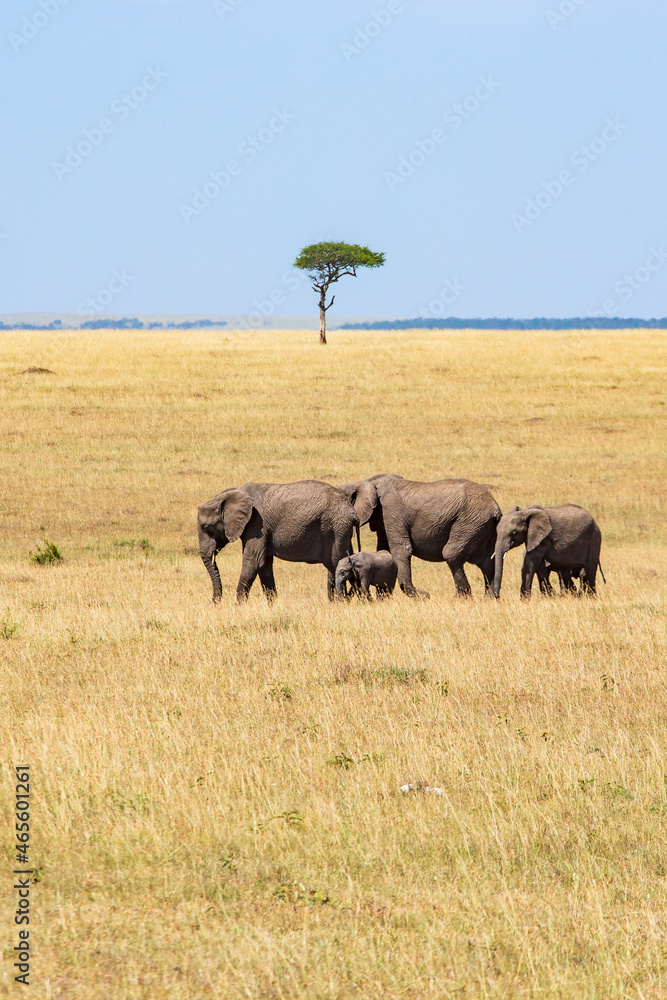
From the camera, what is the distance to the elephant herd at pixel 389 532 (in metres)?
17.0

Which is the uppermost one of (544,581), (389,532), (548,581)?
(389,532)

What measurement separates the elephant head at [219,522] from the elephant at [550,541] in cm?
436

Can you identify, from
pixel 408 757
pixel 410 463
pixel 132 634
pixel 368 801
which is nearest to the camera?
pixel 368 801

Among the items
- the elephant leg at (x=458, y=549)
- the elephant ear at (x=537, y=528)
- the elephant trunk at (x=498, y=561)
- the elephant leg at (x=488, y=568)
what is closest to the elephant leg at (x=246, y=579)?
the elephant leg at (x=458, y=549)

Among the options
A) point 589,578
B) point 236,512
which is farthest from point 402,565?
point 589,578

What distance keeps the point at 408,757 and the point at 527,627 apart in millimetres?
5312

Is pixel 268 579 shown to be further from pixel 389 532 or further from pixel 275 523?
pixel 389 532

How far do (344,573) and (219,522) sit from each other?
2.25 m

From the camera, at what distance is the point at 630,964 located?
15.7 feet

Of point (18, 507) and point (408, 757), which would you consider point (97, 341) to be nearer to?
point (18, 507)

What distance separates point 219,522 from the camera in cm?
1709

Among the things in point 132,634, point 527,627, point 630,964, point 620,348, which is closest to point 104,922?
point 630,964

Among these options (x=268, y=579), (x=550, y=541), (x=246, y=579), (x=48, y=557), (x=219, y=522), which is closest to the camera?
(x=246, y=579)

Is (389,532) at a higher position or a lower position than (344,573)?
higher
